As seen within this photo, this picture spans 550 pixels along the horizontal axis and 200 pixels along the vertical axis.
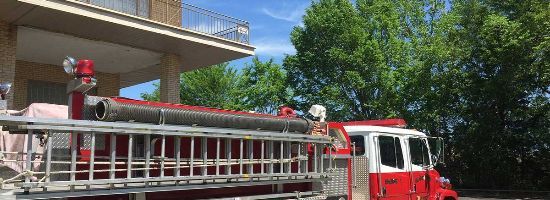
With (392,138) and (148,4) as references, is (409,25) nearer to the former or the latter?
(148,4)

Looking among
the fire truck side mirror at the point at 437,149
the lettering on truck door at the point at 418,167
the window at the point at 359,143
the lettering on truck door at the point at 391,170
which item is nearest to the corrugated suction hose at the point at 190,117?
the window at the point at 359,143

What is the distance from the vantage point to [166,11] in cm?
1602

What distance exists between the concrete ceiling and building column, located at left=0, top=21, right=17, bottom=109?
0.36 metres

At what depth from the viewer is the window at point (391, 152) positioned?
8852mm

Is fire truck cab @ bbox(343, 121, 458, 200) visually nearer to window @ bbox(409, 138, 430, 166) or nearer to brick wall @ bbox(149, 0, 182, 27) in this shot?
window @ bbox(409, 138, 430, 166)

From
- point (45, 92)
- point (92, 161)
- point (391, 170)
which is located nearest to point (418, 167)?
point (391, 170)

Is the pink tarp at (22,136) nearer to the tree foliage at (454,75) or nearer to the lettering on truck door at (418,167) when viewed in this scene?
the lettering on truck door at (418,167)

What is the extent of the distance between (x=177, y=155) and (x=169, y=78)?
1150cm

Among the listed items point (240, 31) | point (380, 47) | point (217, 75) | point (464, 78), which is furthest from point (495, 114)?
point (217, 75)

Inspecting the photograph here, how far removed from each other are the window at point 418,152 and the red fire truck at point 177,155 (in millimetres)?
1021

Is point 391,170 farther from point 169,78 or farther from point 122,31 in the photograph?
point 169,78

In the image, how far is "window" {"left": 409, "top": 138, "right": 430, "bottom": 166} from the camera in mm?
9391

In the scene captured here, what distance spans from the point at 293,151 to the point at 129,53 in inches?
423

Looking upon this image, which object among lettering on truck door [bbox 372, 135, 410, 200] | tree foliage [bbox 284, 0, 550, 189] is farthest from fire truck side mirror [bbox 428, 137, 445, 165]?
tree foliage [bbox 284, 0, 550, 189]
